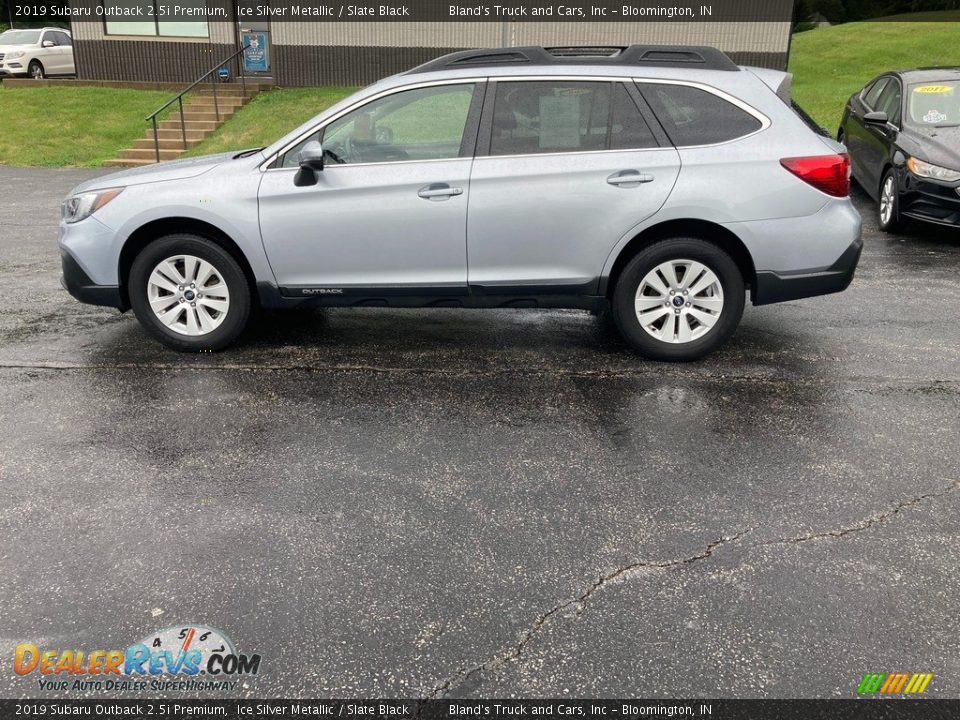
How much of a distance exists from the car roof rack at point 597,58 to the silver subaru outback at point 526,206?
2 cm

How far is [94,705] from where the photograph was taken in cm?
259

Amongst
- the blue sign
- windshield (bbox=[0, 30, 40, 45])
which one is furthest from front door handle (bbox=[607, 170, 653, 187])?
windshield (bbox=[0, 30, 40, 45])

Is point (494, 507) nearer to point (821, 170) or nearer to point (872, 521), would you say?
point (872, 521)

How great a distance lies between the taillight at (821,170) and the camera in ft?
16.9

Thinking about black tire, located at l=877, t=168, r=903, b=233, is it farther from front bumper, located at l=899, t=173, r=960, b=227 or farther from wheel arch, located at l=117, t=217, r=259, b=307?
wheel arch, located at l=117, t=217, r=259, b=307

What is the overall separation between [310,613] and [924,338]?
493 centimetres

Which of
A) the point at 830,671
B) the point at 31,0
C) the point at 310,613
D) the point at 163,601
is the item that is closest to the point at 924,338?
the point at 830,671

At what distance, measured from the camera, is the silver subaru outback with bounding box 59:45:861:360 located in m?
5.22

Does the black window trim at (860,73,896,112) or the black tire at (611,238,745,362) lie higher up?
the black window trim at (860,73,896,112)

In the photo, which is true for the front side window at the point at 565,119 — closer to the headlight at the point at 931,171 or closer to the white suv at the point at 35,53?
the headlight at the point at 931,171

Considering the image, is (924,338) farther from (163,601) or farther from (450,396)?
(163,601)

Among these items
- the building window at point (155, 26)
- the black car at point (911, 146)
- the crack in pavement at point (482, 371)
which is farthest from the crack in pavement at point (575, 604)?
the building window at point (155, 26)

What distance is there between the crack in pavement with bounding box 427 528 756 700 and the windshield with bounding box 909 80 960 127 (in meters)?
7.88

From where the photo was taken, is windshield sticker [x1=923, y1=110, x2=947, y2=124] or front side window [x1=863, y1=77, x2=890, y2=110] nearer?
windshield sticker [x1=923, y1=110, x2=947, y2=124]
